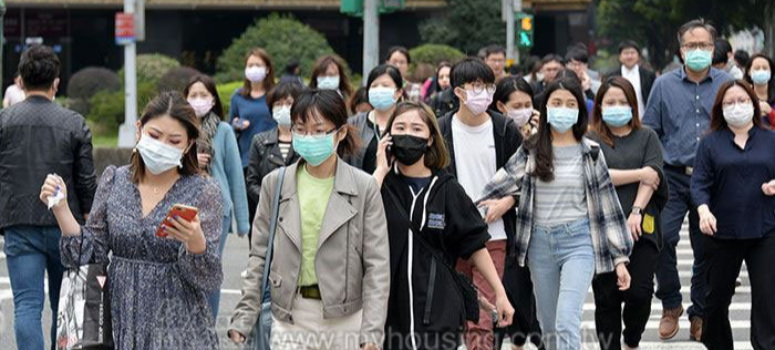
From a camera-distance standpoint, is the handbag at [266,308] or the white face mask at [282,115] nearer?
the handbag at [266,308]

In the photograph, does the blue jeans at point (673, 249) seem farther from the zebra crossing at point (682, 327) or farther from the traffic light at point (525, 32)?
the traffic light at point (525, 32)

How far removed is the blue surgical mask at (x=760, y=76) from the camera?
502 inches

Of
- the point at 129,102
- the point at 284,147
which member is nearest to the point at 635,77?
the point at 284,147

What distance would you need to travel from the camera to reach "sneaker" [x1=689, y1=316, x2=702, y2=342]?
10.9 metres

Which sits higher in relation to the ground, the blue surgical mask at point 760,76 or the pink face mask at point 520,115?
the blue surgical mask at point 760,76

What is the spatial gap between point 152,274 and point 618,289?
365cm

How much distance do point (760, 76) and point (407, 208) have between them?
632 cm

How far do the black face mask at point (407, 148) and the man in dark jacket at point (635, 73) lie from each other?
28.1ft

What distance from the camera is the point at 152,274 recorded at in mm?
6391

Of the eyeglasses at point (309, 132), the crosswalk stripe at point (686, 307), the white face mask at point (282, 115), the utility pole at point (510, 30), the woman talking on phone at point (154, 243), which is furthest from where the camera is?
the utility pole at point (510, 30)

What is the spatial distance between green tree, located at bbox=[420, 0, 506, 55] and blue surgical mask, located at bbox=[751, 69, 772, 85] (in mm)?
38437

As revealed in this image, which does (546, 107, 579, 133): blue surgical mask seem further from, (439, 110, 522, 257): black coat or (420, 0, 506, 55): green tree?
(420, 0, 506, 55): green tree

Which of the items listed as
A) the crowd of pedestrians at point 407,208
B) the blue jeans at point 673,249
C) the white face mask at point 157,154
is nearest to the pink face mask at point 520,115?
the crowd of pedestrians at point 407,208

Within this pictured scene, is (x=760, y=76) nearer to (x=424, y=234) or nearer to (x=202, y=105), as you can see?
(x=202, y=105)
